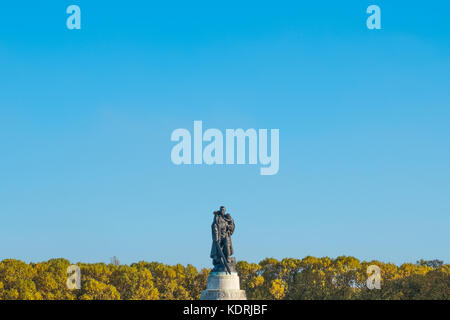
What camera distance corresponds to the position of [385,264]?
78.8 meters

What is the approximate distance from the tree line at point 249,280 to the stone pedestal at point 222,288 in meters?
32.4

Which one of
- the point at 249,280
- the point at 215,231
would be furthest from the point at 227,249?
the point at 249,280

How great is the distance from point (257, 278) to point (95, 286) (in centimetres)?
1838

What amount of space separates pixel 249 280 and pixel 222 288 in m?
36.4

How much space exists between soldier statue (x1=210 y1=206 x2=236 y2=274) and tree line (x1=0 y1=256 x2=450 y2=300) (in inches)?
1273

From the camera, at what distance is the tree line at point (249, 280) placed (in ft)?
234

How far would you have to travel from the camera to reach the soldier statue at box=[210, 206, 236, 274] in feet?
140

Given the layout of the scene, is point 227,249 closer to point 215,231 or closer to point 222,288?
point 215,231

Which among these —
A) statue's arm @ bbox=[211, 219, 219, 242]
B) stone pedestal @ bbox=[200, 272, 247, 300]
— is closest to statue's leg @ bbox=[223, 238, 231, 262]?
statue's arm @ bbox=[211, 219, 219, 242]

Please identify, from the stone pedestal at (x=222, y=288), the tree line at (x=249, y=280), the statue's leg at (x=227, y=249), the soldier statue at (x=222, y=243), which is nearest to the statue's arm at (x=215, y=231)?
the soldier statue at (x=222, y=243)

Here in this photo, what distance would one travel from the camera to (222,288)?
42062mm

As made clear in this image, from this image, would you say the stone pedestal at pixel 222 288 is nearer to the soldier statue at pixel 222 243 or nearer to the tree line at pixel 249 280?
the soldier statue at pixel 222 243

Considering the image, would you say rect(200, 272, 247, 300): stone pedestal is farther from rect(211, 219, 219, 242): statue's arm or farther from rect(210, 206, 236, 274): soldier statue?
rect(211, 219, 219, 242): statue's arm
